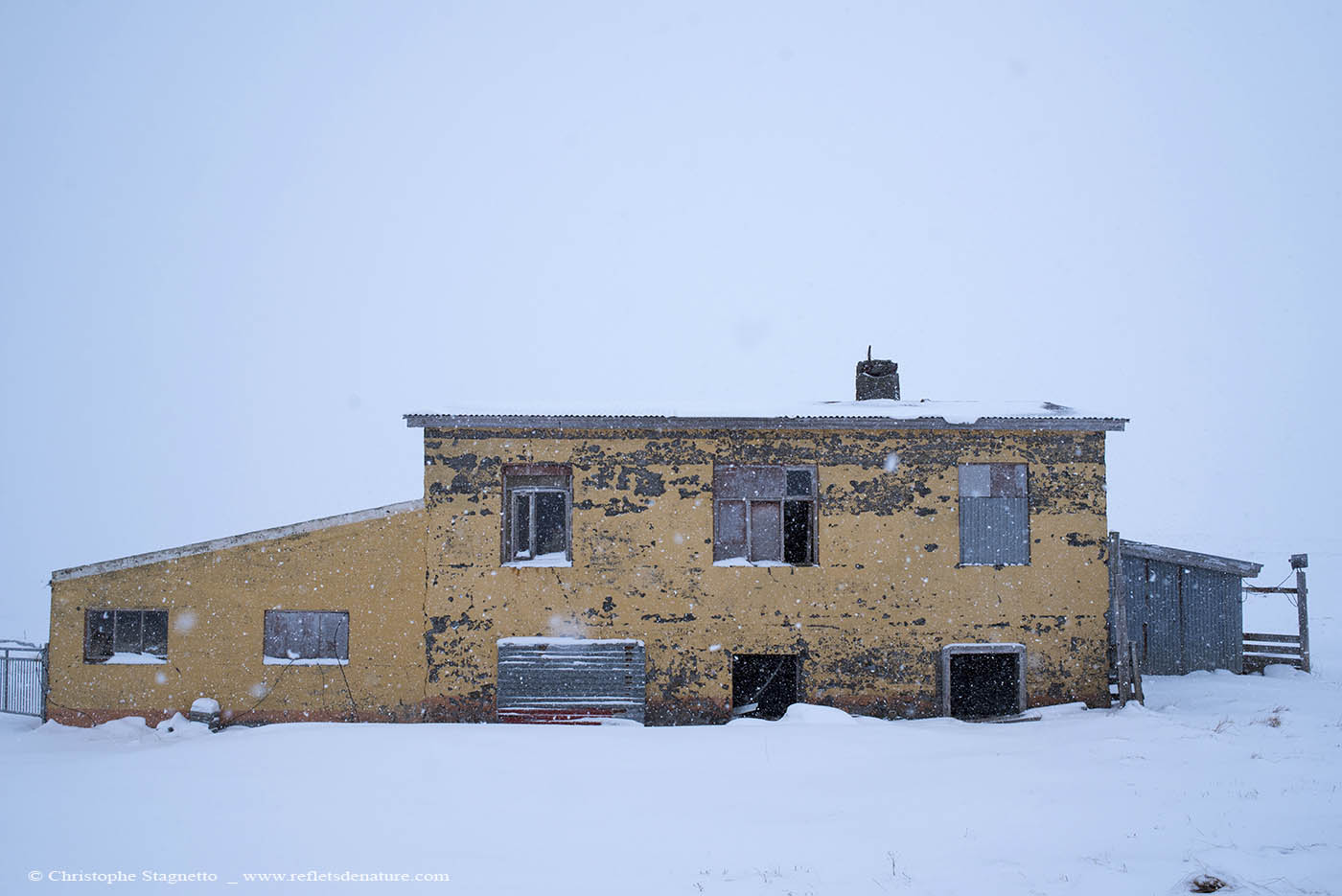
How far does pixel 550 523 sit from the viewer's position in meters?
16.1

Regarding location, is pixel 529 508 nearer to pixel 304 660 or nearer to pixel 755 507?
pixel 755 507

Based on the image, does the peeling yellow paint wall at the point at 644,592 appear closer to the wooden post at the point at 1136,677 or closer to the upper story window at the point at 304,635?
the upper story window at the point at 304,635

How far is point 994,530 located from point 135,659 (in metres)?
16.3

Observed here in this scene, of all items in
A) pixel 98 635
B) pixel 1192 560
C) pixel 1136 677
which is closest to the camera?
pixel 1136 677

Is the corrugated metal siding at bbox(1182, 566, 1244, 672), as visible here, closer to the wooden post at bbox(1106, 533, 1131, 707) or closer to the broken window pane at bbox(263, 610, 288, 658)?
the wooden post at bbox(1106, 533, 1131, 707)

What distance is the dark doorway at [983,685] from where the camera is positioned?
15.9 metres

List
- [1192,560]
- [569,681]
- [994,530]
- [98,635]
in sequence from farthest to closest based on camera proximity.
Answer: [1192,560] < [98,635] < [994,530] < [569,681]

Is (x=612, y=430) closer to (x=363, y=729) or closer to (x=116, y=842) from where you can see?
(x=363, y=729)

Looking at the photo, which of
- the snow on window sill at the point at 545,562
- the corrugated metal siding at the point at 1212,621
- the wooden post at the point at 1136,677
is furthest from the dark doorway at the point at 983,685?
the snow on window sill at the point at 545,562

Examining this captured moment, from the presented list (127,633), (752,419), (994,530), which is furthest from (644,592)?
(127,633)

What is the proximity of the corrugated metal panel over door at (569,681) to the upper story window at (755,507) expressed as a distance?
2.66 m

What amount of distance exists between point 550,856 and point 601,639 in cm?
666

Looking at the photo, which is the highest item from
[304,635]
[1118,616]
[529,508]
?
[529,508]

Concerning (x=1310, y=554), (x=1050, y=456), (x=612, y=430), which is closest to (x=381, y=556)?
(x=612, y=430)
